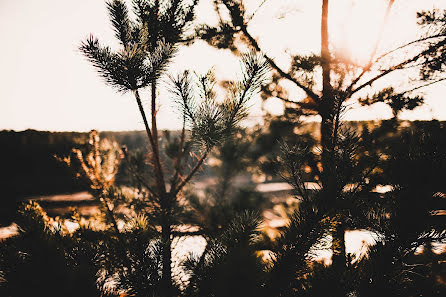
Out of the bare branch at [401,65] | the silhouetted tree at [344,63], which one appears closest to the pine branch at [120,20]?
the silhouetted tree at [344,63]

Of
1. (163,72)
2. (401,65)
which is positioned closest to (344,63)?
(401,65)

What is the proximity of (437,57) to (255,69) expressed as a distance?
196 centimetres

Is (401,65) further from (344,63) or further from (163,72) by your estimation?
(163,72)

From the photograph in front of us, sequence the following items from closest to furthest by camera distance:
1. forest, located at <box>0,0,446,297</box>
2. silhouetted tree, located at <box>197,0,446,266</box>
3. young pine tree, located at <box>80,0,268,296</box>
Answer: forest, located at <box>0,0,446,297</box> → young pine tree, located at <box>80,0,268,296</box> → silhouetted tree, located at <box>197,0,446,266</box>

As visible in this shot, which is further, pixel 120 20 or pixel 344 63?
pixel 344 63

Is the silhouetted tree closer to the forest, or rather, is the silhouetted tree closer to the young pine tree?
the forest

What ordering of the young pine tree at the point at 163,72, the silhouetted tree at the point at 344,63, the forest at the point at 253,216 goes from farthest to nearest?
the silhouetted tree at the point at 344,63 < the young pine tree at the point at 163,72 < the forest at the point at 253,216

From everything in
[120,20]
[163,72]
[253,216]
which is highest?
[120,20]

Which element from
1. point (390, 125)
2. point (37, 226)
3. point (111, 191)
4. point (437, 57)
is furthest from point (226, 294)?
point (437, 57)

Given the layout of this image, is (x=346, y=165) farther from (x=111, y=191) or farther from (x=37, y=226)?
(x=111, y=191)

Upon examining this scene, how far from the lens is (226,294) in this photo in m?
0.78

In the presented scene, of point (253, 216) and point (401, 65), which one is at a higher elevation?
point (401, 65)

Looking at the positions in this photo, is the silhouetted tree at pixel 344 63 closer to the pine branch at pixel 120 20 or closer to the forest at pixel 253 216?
the forest at pixel 253 216

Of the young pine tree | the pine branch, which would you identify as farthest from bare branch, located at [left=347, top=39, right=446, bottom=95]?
the pine branch
